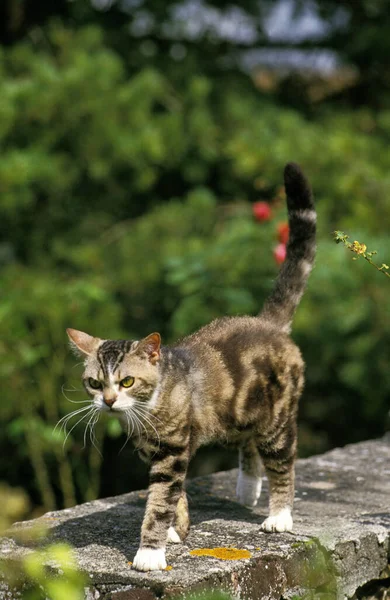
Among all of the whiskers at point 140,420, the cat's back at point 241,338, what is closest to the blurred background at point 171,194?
the cat's back at point 241,338

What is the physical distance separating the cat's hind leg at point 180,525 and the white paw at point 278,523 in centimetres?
25

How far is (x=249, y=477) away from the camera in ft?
10.6

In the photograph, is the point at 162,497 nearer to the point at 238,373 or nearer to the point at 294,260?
the point at 238,373

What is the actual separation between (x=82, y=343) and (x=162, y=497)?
1.85ft

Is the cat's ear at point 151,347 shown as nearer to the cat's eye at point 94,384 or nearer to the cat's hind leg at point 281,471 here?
the cat's eye at point 94,384

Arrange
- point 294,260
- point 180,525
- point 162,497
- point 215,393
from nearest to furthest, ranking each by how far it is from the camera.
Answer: point 162,497
point 180,525
point 215,393
point 294,260

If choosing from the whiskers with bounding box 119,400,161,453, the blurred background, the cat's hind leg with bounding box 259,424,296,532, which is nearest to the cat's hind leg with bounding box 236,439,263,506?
the cat's hind leg with bounding box 259,424,296,532

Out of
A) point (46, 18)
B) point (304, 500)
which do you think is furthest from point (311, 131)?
point (304, 500)

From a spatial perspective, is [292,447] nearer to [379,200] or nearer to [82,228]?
[379,200]

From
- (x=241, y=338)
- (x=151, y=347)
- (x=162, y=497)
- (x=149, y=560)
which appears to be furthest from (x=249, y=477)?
(x=149, y=560)

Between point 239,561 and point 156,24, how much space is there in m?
5.49

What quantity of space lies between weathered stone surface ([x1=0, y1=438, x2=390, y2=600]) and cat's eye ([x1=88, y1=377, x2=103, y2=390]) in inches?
18.5

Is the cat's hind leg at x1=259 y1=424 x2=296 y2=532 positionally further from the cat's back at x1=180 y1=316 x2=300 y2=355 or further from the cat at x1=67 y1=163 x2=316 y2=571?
the cat's back at x1=180 y1=316 x2=300 y2=355

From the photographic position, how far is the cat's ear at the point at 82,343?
2.82 m
